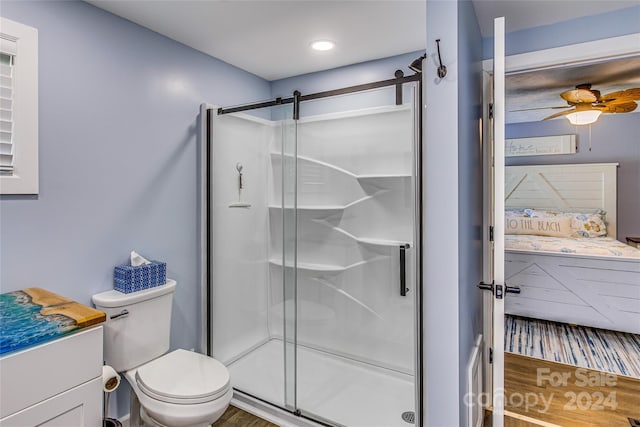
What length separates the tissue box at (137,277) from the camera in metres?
1.87

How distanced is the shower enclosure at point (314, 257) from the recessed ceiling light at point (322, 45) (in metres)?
0.49

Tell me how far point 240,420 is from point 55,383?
1.22 metres

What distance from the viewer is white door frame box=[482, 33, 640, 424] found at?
1.83 meters

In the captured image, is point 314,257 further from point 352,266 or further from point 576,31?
point 576,31

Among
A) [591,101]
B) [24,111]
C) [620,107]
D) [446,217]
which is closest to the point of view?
[446,217]

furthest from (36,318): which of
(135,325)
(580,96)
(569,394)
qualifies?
(580,96)

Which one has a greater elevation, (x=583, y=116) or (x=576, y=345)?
(x=583, y=116)

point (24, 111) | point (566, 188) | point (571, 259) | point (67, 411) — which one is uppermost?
point (24, 111)

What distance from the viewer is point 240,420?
2090 millimetres

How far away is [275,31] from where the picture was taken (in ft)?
6.94

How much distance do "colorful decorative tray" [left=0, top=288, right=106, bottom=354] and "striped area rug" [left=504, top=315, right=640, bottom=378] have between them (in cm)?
330

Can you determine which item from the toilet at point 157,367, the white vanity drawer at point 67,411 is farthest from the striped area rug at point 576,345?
the white vanity drawer at point 67,411

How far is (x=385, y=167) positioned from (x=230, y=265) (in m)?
1.30

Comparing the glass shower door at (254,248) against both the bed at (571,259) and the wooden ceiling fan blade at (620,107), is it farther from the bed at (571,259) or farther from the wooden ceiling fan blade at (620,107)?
the wooden ceiling fan blade at (620,107)
